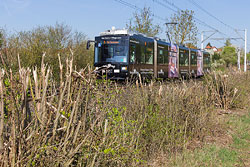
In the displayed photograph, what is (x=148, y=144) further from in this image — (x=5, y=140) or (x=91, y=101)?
(x=5, y=140)

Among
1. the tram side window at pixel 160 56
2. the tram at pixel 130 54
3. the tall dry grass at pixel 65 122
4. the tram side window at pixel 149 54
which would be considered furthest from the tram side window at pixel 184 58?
the tall dry grass at pixel 65 122

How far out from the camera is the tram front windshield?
17125 millimetres

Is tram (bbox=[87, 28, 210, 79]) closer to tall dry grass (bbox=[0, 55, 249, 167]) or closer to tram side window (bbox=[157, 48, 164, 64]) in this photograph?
tram side window (bbox=[157, 48, 164, 64])

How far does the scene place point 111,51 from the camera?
17484 millimetres

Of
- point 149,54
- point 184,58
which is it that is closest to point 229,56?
point 184,58

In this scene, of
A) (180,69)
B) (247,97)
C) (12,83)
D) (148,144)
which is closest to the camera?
(12,83)

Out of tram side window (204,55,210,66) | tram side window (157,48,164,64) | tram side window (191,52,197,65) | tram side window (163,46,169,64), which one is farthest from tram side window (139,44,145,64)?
tram side window (204,55,210,66)

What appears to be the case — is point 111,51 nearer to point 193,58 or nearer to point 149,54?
point 149,54

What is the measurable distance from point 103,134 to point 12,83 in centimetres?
118

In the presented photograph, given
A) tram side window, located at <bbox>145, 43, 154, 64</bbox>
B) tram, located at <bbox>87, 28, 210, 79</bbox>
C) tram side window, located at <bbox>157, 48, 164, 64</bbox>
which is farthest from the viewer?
tram side window, located at <bbox>157, 48, 164, 64</bbox>

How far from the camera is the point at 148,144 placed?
500 centimetres

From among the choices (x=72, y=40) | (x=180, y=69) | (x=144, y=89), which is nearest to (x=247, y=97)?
(x=144, y=89)

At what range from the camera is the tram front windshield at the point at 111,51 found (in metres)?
17.1

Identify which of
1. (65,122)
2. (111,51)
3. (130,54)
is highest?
(111,51)
